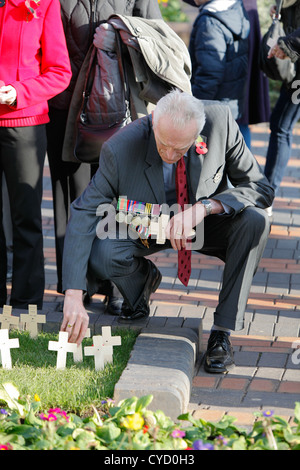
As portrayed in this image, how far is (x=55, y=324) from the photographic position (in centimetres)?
398

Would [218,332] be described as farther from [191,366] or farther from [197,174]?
[197,174]

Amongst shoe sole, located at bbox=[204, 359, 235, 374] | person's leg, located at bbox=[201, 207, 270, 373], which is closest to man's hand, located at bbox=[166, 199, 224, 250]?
person's leg, located at bbox=[201, 207, 270, 373]

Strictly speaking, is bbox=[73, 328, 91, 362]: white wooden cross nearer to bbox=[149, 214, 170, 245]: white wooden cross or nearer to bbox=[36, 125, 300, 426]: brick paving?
bbox=[36, 125, 300, 426]: brick paving

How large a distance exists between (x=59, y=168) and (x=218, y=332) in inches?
50.6

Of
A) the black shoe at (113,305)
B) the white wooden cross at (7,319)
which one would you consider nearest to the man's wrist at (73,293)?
the white wooden cross at (7,319)

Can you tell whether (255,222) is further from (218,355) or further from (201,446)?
(201,446)

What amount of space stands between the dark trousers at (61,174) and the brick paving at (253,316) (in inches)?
18.2

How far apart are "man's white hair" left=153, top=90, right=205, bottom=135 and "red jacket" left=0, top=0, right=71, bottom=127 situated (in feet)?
2.48

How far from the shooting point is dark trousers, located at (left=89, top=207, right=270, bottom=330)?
369 centimetres

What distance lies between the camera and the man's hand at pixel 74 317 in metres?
3.44

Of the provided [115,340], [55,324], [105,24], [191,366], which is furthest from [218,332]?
[105,24]

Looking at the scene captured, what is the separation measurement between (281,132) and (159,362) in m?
2.78

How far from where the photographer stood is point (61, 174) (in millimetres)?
4441

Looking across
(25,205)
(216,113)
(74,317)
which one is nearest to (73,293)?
(74,317)
